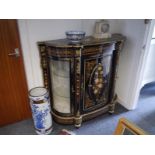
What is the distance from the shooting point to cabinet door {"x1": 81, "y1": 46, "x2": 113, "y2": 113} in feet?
5.14

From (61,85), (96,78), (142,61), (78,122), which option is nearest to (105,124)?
(78,122)

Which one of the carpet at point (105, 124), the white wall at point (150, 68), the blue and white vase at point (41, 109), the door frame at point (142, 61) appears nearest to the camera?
the blue and white vase at point (41, 109)

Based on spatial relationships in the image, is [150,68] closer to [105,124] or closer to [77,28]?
[105,124]

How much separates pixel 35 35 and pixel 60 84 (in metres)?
0.62

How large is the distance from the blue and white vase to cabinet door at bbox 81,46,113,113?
0.43 metres

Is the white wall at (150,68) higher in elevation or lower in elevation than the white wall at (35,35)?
lower

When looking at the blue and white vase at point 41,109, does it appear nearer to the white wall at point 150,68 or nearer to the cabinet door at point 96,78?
the cabinet door at point 96,78

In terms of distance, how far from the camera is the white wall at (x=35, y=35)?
5.18ft

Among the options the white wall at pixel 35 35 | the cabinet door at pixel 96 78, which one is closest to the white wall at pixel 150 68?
the cabinet door at pixel 96 78

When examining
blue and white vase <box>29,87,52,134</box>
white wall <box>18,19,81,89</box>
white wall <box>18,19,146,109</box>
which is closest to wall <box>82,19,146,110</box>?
white wall <box>18,19,146,109</box>

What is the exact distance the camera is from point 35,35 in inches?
64.4

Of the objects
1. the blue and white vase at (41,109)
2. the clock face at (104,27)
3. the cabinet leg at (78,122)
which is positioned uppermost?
the clock face at (104,27)

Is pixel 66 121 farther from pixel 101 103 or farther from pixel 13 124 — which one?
pixel 13 124

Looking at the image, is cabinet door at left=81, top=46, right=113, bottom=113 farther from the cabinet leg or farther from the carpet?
the carpet
